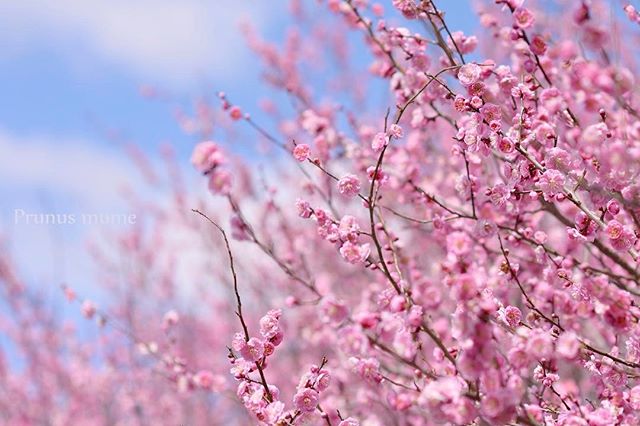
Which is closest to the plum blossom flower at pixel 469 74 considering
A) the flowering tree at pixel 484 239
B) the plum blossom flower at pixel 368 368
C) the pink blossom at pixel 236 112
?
the flowering tree at pixel 484 239

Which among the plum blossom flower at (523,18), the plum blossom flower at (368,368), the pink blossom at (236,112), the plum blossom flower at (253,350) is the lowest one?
the plum blossom flower at (368,368)

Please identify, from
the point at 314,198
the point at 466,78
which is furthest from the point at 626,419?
the point at 314,198

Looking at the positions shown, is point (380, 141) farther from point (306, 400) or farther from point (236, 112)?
point (236, 112)

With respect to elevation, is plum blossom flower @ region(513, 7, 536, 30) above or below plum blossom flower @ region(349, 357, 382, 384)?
above

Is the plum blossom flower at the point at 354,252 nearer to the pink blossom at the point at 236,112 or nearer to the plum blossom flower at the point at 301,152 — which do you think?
the plum blossom flower at the point at 301,152

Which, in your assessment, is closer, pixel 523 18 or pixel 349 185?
pixel 349 185

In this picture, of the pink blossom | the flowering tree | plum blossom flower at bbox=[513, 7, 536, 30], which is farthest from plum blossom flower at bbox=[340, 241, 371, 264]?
the pink blossom

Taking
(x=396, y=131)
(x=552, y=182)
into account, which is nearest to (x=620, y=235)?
(x=552, y=182)

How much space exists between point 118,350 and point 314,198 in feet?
34.8

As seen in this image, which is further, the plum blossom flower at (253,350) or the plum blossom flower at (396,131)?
the plum blossom flower at (396,131)

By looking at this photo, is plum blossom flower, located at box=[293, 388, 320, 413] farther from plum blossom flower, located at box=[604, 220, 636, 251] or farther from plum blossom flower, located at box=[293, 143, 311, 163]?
plum blossom flower, located at box=[604, 220, 636, 251]

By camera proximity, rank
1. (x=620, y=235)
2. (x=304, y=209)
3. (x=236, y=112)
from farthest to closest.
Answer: (x=236, y=112) < (x=304, y=209) < (x=620, y=235)

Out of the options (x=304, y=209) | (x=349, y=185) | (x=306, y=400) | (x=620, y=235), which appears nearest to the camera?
(x=306, y=400)

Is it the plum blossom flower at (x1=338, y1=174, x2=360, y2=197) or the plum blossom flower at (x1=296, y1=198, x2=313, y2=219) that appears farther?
the plum blossom flower at (x1=296, y1=198, x2=313, y2=219)
